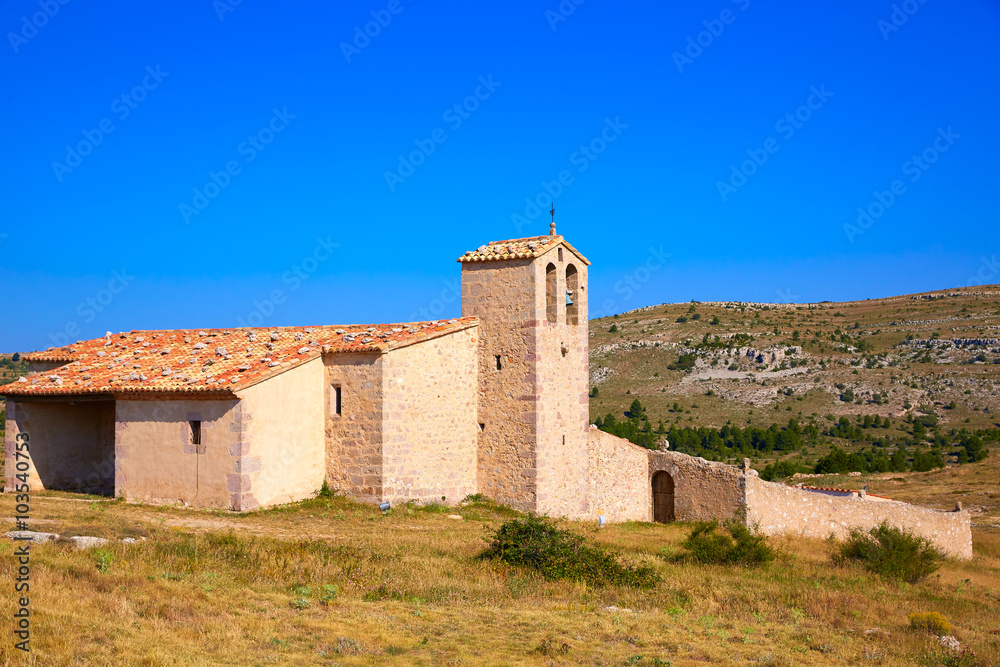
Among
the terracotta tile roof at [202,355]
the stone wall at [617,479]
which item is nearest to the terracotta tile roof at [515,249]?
the terracotta tile roof at [202,355]

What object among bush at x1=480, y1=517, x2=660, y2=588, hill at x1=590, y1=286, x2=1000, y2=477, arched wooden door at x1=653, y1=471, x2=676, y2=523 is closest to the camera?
bush at x1=480, y1=517, x2=660, y2=588

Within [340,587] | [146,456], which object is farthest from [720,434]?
[340,587]

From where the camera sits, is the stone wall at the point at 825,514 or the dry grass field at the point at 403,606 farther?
the stone wall at the point at 825,514

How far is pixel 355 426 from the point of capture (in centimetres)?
1959

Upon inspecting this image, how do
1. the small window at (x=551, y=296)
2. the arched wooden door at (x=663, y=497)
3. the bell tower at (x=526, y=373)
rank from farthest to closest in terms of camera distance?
the arched wooden door at (x=663, y=497), the small window at (x=551, y=296), the bell tower at (x=526, y=373)

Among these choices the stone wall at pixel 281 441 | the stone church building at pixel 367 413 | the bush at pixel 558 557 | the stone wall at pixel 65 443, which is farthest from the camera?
the stone wall at pixel 65 443

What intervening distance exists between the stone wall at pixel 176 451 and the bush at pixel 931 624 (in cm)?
1315

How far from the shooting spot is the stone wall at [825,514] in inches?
944

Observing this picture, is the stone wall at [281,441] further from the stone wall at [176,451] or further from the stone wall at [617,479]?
the stone wall at [617,479]

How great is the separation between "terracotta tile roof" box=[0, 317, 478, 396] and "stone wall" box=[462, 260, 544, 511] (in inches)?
33.0

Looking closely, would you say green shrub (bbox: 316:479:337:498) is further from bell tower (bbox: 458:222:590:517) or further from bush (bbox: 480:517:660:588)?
bush (bbox: 480:517:660:588)

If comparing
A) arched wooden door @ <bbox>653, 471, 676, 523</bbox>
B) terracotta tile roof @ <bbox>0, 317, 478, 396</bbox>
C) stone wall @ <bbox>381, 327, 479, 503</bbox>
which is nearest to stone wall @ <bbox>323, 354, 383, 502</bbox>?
stone wall @ <bbox>381, 327, 479, 503</bbox>

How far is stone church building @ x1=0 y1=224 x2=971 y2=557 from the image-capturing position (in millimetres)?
18312

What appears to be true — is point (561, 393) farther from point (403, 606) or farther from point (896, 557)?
point (403, 606)
